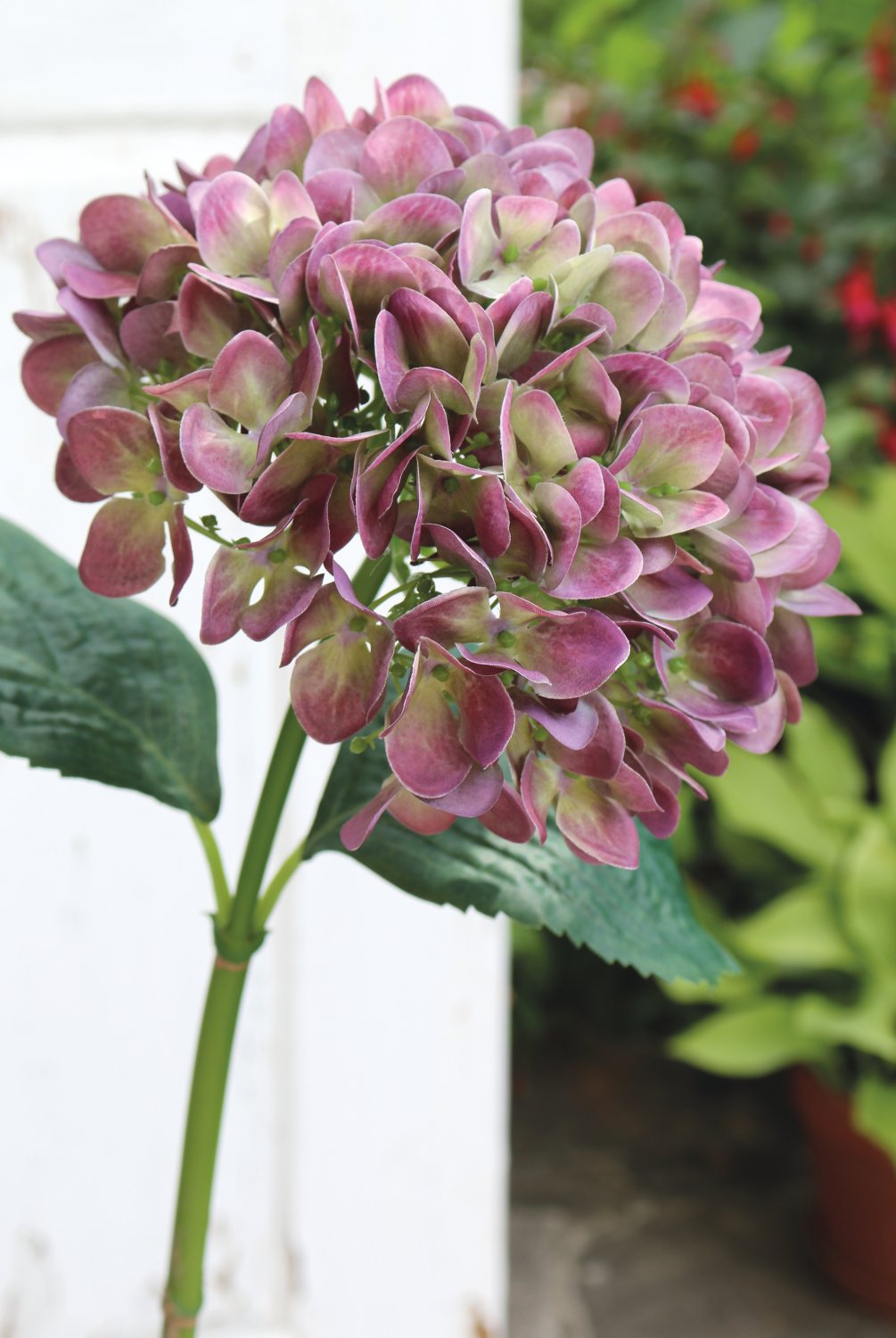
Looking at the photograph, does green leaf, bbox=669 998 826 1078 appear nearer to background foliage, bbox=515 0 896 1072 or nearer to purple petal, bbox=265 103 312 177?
background foliage, bbox=515 0 896 1072

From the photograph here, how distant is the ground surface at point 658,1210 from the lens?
1346mm

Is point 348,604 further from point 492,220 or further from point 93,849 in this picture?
point 93,849

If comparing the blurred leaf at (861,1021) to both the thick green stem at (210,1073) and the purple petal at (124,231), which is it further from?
the purple petal at (124,231)

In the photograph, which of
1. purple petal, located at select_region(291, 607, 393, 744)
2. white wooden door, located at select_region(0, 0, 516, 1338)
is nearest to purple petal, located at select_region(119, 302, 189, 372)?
purple petal, located at select_region(291, 607, 393, 744)

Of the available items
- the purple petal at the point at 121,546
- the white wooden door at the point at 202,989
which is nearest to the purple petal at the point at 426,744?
the purple petal at the point at 121,546

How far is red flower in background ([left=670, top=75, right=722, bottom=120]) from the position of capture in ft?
5.18

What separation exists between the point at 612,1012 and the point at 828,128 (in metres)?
1.17

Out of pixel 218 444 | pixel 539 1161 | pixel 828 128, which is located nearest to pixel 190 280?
pixel 218 444

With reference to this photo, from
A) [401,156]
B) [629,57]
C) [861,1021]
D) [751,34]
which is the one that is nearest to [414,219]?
[401,156]

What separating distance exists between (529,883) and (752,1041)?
3.31ft

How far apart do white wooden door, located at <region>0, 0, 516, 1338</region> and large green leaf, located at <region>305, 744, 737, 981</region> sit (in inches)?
18.6

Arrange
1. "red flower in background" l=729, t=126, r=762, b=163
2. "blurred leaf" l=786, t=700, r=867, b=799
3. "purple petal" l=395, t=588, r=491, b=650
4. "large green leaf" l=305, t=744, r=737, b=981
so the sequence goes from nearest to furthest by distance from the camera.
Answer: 1. "purple petal" l=395, t=588, r=491, b=650
2. "large green leaf" l=305, t=744, r=737, b=981
3. "blurred leaf" l=786, t=700, r=867, b=799
4. "red flower in background" l=729, t=126, r=762, b=163

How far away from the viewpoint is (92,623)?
0.47m

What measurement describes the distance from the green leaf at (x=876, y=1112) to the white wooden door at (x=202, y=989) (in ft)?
1.24
